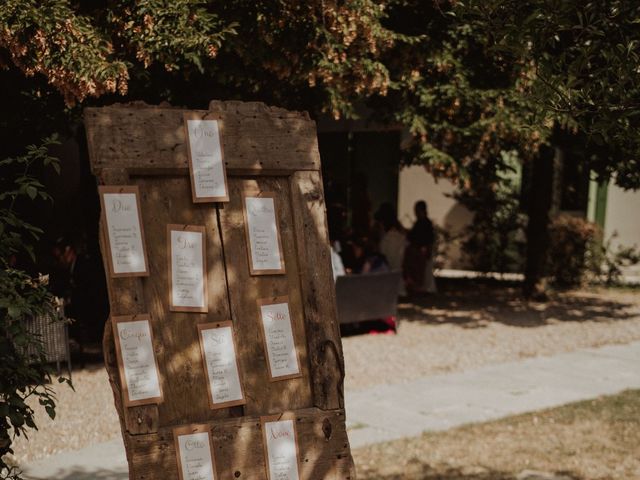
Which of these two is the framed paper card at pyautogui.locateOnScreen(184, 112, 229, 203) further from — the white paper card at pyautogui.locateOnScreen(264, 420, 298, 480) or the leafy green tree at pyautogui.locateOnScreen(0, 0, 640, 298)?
the leafy green tree at pyautogui.locateOnScreen(0, 0, 640, 298)

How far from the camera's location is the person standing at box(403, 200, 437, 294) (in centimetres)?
1484

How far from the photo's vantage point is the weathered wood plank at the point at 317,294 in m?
3.82

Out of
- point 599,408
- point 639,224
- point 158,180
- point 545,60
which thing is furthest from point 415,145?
point 639,224

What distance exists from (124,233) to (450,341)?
8.33 metres

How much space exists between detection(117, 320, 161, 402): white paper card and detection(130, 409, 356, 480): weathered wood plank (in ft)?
0.58

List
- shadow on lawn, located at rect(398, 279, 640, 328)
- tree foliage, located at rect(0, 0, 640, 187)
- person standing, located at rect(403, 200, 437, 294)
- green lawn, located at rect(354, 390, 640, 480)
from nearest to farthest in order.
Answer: tree foliage, located at rect(0, 0, 640, 187) < green lawn, located at rect(354, 390, 640, 480) < shadow on lawn, located at rect(398, 279, 640, 328) < person standing, located at rect(403, 200, 437, 294)

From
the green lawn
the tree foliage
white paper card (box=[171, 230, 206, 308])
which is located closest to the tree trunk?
the tree foliage

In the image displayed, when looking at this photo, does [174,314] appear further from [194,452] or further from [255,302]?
[194,452]

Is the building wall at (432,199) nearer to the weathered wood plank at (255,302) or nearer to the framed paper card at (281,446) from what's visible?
the weathered wood plank at (255,302)

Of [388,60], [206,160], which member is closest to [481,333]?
[388,60]

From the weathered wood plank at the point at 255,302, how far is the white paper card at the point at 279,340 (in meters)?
0.03

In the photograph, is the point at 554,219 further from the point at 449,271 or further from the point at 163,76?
the point at 163,76

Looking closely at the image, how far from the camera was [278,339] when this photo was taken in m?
3.76

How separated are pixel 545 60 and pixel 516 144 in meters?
7.16
